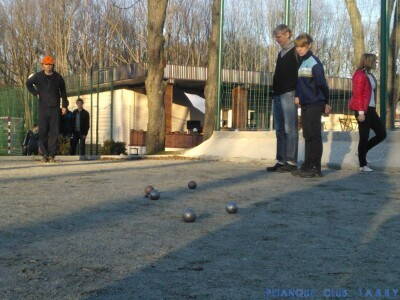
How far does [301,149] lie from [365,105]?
79.6 inches

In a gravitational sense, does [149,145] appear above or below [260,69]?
below

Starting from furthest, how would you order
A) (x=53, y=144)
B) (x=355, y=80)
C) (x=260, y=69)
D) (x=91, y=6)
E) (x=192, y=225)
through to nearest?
(x=91, y=6) < (x=260, y=69) < (x=53, y=144) < (x=355, y=80) < (x=192, y=225)

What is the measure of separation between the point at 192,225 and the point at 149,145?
11.8m

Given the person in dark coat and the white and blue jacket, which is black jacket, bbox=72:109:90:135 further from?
the white and blue jacket

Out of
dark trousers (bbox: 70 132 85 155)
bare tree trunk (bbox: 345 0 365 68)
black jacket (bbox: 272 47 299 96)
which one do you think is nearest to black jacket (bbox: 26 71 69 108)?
black jacket (bbox: 272 47 299 96)

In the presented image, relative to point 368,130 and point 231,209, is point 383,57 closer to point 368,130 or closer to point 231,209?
point 368,130

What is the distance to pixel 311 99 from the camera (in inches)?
247

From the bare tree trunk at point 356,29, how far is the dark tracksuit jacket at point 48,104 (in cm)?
528

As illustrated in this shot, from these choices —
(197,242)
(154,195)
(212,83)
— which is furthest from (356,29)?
(197,242)

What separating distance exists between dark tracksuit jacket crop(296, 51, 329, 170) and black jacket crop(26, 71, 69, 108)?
15.1 feet

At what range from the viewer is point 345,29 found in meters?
9.82

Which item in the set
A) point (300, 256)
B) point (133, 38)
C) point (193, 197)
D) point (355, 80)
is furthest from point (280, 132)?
point (133, 38)

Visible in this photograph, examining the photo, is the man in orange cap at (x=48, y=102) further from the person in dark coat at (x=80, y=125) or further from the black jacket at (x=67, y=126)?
the black jacket at (x=67, y=126)

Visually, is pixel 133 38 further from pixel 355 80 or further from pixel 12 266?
pixel 12 266
